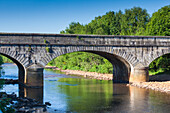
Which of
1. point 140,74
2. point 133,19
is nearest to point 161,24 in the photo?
point 140,74

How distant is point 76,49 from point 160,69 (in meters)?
17.9

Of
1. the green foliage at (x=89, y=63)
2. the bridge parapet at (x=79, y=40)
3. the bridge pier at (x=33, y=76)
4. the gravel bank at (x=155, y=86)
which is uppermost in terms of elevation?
the bridge parapet at (x=79, y=40)

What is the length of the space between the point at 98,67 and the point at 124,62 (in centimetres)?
1828

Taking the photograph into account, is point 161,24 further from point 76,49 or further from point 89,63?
point 89,63

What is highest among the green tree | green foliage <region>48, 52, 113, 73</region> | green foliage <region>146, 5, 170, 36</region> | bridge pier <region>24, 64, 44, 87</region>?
the green tree

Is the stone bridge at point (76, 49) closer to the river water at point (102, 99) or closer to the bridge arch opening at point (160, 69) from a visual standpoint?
the river water at point (102, 99)

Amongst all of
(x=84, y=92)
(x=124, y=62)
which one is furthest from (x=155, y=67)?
(x=84, y=92)

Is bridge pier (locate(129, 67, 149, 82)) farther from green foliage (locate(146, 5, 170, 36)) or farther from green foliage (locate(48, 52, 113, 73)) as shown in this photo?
green foliage (locate(48, 52, 113, 73))

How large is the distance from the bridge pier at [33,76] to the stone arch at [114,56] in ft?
4.17

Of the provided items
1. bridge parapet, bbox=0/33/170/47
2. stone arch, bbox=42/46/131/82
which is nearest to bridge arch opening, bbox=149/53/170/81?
stone arch, bbox=42/46/131/82

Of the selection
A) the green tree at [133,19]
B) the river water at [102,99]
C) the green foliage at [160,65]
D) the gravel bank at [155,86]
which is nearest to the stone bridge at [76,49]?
the gravel bank at [155,86]

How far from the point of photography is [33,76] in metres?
30.6

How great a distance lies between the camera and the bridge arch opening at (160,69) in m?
40.4

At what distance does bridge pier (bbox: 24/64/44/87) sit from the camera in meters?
30.5
